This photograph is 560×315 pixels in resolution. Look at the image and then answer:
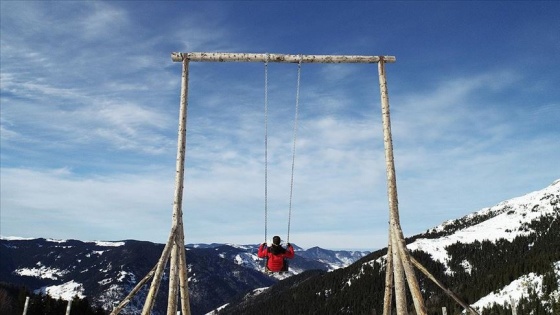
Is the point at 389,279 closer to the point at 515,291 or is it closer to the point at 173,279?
the point at 173,279

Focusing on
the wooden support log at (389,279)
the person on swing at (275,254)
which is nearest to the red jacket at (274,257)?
the person on swing at (275,254)

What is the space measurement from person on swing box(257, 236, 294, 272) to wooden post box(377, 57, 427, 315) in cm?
262

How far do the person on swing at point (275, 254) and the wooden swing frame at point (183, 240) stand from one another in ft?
6.84

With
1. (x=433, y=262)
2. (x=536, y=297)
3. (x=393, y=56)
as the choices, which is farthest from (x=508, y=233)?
(x=393, y=56)

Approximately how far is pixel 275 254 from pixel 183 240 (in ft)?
7.95

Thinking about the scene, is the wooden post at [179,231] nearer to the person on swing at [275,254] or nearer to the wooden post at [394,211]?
the person on swing at [275,254]

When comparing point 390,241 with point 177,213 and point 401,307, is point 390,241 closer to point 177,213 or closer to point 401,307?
point 401,307

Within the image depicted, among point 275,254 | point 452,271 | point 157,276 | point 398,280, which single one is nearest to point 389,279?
point 398,280

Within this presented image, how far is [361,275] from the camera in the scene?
173m

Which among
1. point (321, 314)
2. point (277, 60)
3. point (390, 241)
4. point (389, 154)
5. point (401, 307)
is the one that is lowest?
point (321, 314)

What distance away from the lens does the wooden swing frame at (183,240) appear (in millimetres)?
10156

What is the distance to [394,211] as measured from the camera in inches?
440

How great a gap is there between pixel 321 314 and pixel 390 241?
15771 cm

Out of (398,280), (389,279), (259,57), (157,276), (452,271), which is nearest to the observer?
(157,276)
